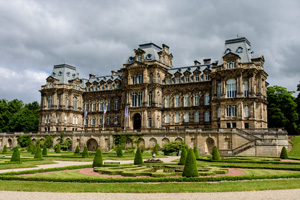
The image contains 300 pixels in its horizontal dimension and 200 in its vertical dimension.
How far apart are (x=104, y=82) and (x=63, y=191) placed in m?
64.8

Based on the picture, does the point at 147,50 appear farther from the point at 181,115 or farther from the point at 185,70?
the point at 181,115

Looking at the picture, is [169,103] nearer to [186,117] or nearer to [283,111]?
[186,117]

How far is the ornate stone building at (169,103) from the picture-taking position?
182 ft

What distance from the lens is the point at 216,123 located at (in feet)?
195

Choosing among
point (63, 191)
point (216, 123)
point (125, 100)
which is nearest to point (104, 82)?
point (125, 100)

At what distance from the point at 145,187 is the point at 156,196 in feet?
6.96

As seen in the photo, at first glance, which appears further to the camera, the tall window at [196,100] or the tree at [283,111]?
the tall window at [196,100]

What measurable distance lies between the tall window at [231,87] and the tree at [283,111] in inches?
511

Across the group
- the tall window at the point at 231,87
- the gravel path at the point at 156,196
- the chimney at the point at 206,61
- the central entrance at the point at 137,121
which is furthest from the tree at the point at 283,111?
the gravel path at the point at 156,196

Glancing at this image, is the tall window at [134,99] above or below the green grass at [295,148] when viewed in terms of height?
above

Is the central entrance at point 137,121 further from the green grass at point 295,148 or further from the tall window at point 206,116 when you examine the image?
the green grass at point 295,148

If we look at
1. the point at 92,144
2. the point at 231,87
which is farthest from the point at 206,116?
the point at 92,144

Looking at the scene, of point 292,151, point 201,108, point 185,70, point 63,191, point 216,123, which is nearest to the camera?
point 63,191

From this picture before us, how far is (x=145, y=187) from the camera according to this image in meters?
17.5
